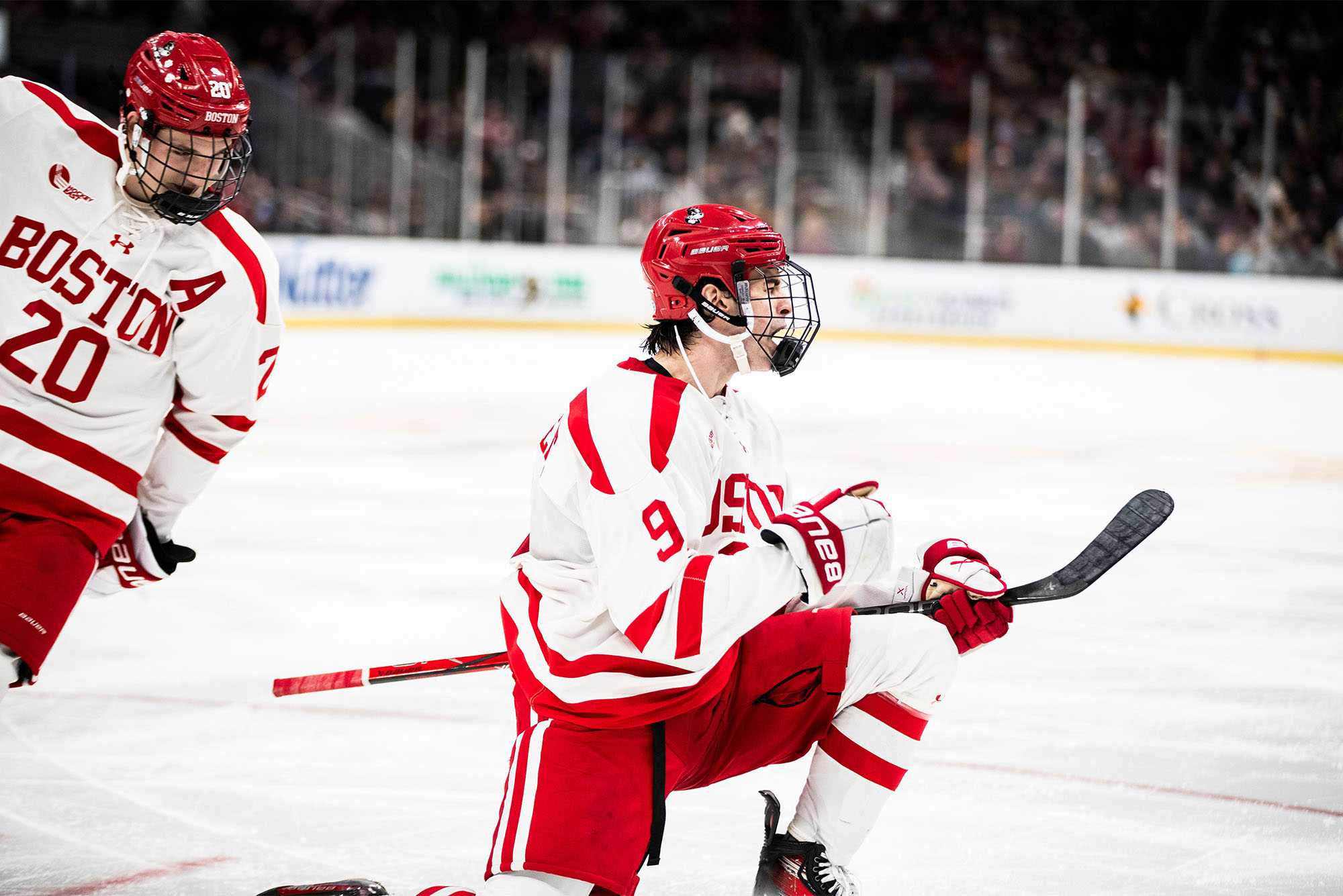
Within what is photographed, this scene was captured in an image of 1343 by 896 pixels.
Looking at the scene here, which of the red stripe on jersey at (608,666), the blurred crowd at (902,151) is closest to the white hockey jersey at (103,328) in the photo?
the red stripe on jersey at (608,666)

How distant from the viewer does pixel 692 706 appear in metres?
1.87

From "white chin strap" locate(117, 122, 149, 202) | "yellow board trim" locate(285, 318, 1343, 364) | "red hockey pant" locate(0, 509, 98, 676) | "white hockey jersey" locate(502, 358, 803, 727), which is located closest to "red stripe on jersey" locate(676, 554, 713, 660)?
"white hockey jersey" locate(502, 358, 803, 727)

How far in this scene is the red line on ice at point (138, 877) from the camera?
2.16m

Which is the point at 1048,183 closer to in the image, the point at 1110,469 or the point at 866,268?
the point at 866,268

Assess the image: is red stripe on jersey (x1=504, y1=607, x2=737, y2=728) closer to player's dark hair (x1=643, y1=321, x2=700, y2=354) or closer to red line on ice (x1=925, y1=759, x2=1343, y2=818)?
player's dark hair (x1=643, y1=321, x2=700, y2=354)

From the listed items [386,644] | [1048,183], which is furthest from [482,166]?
[386,644]

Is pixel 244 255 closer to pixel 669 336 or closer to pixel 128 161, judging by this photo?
pixel 128 161

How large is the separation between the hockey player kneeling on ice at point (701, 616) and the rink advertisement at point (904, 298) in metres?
10.7

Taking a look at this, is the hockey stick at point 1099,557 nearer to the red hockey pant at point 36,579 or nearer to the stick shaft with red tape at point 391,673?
the stick shaft with red tape at point 391,673

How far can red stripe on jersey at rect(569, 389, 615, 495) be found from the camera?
1.73 metres

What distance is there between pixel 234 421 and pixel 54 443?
0.94 feet

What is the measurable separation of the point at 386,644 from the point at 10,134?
1.64 meters

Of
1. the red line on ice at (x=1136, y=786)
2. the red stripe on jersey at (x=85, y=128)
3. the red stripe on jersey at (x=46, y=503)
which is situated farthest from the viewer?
the red line on ice at (x=1136, y=786)

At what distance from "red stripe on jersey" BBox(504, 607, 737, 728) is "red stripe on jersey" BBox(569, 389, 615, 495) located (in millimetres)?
278
